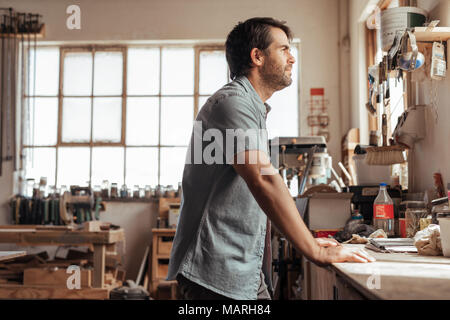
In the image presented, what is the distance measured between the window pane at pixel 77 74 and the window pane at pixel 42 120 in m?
0.24

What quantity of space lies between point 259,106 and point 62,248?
14.3 feet

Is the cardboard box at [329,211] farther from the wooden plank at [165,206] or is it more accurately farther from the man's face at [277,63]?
the wooden plank at [165,206]

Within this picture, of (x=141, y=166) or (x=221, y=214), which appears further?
(x=141, y=166)

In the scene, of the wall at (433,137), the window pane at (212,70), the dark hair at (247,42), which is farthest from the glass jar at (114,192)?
the dark hair at (247,42)

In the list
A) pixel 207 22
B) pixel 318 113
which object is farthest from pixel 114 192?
pixel 318 113

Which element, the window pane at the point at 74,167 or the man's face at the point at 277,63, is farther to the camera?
the window pane at the point at 74,167

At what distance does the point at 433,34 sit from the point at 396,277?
174 centimetres

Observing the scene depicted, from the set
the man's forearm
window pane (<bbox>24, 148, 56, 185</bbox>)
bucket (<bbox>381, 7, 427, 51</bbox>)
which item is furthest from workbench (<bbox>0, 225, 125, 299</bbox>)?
the man's forearm

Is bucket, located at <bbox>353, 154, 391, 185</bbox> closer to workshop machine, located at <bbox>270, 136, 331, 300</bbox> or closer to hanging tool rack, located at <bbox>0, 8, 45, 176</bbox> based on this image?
workshop machine, located at <bbox>270, 136, 331, 300</bbox>

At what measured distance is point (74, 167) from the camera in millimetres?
5730

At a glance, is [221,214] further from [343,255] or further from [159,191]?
[159,191]

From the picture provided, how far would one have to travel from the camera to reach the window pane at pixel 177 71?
18.9 ft

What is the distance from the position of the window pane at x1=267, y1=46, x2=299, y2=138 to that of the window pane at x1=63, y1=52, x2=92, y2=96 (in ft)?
7.03
